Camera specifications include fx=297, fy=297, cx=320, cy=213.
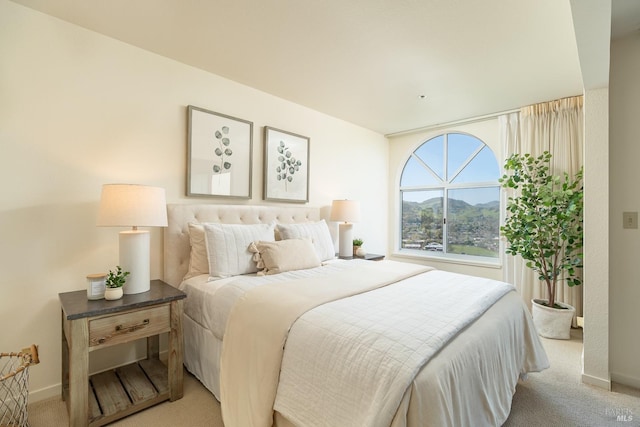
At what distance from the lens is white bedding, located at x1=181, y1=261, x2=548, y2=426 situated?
41.9 inches

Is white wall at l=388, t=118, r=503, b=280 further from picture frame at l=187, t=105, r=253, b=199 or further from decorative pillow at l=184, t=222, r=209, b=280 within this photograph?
decorative pillow at l=184, t=222, r=209, b=280

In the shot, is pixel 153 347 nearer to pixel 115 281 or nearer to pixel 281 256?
pixel 115 281

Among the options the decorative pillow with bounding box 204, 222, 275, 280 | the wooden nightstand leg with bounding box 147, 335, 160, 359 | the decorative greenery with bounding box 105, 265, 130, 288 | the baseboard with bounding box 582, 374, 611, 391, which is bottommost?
the baseboard with bounding box 582, 374, 611, 391

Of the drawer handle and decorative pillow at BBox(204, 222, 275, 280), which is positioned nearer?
the drawer handle

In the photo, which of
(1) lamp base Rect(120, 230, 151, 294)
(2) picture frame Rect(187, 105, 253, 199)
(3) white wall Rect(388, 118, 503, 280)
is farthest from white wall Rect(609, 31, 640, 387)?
(1) lamp base Rect(120, 230, 151, 294)

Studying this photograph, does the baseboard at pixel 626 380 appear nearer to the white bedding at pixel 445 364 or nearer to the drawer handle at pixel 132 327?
the white bedding at pixel 445 364

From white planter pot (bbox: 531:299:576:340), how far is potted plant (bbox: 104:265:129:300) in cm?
360

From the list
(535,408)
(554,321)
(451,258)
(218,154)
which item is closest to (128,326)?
(218,154)

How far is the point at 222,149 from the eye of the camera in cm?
285

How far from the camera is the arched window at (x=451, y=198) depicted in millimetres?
4066

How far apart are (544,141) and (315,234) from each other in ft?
9.46

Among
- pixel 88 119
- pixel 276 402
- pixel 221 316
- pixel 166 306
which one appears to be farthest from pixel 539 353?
pixel 88 119

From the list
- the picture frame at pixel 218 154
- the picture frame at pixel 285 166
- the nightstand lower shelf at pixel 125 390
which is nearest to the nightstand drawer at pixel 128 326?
the nightstand lower shelf at pixel 125 390

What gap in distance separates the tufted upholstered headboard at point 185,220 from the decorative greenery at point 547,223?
2.72 m
